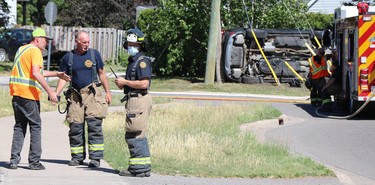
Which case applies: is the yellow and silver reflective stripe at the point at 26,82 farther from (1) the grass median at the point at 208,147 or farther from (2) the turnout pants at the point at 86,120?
(1) the grass median at the point at 208,147

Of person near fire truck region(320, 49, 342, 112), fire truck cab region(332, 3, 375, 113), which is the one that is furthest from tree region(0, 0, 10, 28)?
fire truck cab region(332, 3, 375, 113)

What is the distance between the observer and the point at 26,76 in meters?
9.91

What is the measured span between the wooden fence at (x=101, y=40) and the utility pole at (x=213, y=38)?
47.3ft

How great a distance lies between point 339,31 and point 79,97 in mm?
11000

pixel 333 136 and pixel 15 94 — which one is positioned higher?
pixel 15 94

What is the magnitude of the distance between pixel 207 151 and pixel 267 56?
1628 centimetres

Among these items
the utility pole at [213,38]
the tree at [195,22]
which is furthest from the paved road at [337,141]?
the tree at [195,22]

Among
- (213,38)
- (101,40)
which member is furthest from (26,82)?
(101,40)

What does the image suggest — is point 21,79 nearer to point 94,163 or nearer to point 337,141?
point 94,163

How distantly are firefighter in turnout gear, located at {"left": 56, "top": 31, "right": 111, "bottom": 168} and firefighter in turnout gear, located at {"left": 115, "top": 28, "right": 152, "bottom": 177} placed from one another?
773mm

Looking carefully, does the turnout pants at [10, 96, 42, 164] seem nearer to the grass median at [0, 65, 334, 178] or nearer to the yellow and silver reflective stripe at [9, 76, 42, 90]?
the yellow and silver reflective stripe at [9, 76, 42, 90]

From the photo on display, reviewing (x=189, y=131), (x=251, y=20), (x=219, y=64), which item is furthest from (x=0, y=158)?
(x=251, y=20)

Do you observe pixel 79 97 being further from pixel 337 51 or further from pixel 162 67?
pixel 162 67

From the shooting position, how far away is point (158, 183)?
9281 mm
